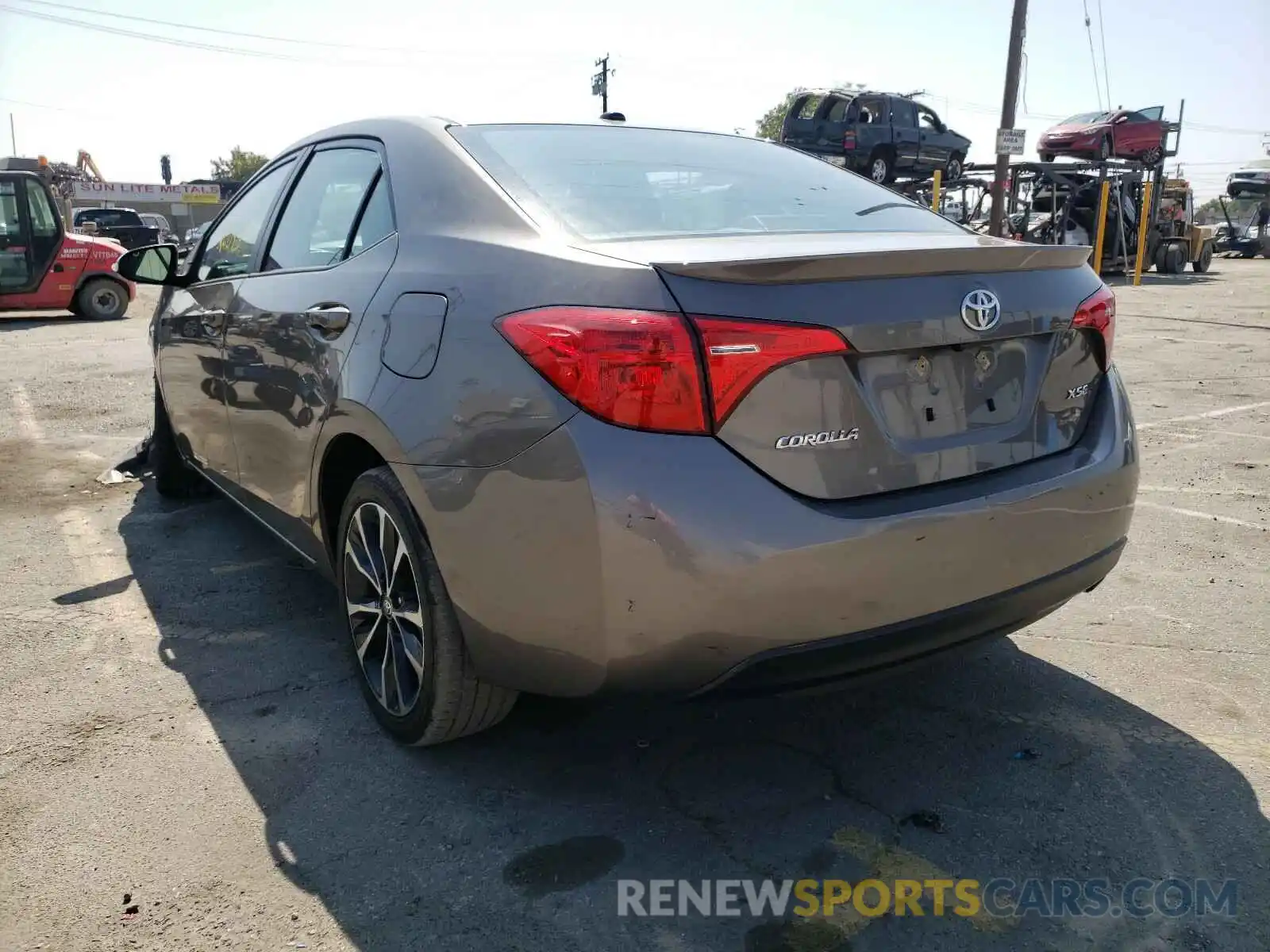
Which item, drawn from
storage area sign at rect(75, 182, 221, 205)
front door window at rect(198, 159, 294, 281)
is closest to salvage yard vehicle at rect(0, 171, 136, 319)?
front door window at rect(198, 159, 294, 281)

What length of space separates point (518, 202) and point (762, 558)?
1.09 m

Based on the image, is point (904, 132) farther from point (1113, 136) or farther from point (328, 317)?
point (328, 317)

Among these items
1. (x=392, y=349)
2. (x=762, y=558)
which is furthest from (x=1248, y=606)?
(x=392, y=349)

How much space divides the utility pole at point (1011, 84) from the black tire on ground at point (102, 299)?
16.3m

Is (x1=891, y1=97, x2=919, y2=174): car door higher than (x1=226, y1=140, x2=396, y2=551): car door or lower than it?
higher

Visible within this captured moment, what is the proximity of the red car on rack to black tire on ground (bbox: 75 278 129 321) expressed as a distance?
1974 centimetres

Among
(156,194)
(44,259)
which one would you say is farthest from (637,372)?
(156,194)

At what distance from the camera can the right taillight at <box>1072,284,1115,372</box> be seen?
251 cm

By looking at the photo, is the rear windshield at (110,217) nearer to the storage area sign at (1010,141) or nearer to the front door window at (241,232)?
the storage area sign at (1010,141)

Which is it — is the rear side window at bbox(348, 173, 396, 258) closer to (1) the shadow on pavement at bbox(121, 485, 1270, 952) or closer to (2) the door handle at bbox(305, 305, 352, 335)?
(2) the door handle at bbox(305, 305, 352, 335)

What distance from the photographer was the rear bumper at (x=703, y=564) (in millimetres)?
1961

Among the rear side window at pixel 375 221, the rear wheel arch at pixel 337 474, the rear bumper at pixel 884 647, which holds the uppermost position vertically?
the rear side window at pixel 375 221

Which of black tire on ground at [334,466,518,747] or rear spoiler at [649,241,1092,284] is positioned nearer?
rear spoiler at [649,241,1092,284]

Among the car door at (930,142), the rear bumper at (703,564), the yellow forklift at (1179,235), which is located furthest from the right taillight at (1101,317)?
the yellow forklift at (1179,235)
